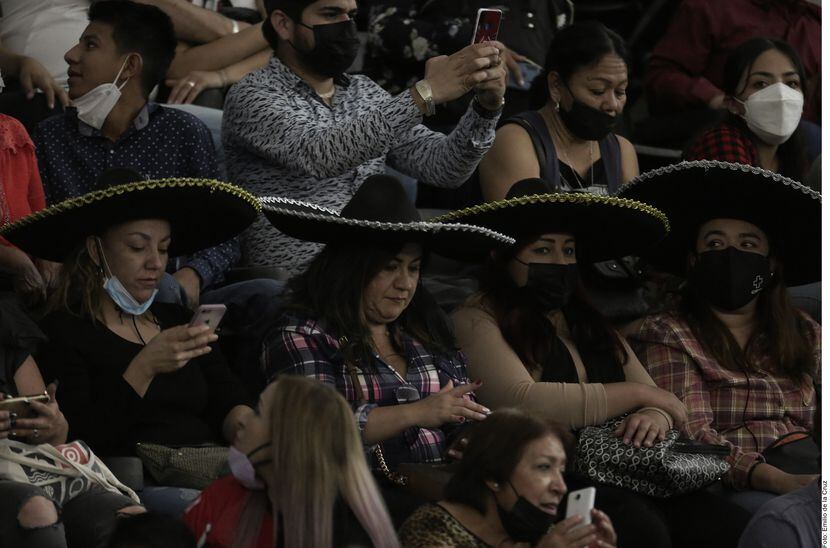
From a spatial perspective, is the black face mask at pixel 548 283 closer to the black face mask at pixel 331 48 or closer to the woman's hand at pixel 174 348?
the black face mask at pixel 331 48

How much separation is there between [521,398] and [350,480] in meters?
1.31

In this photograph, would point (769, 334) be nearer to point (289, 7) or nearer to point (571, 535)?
point (571, 535)

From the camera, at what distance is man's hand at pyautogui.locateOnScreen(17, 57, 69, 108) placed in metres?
5.92

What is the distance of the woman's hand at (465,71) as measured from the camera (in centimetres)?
508

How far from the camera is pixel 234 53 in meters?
6.71

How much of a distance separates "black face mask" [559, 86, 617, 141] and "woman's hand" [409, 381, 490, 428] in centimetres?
178

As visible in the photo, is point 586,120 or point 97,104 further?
point 586,120

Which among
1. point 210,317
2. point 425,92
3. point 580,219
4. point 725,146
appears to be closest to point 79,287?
point 210,317

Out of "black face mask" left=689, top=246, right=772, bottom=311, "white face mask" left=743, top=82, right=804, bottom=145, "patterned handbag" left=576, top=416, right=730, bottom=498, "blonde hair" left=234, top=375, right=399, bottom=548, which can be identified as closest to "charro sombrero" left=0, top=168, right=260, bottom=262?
"blonde hair" left=234, top=375, right=399, bottom=548

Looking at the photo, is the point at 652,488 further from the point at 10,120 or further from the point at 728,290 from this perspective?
→ the point at 10,120

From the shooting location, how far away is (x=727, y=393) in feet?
17.3

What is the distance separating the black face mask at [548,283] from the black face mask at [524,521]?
48.2 inches

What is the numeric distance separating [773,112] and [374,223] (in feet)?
7.18

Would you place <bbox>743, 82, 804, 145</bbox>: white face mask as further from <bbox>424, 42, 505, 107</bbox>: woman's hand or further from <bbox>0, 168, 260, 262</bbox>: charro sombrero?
<bbox>0, 168, 260, 262</bbox>: charro sombrero
